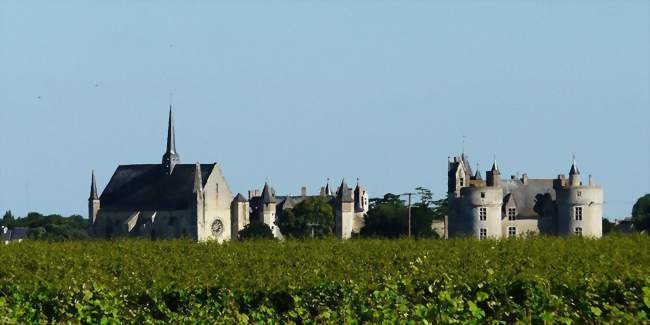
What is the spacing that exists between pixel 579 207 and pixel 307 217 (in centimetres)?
3448

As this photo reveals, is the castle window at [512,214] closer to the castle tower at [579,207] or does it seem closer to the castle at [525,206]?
the castle at [525,206]

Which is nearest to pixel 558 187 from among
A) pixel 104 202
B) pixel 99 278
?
pixel 104 202

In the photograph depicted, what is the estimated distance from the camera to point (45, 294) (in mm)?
31422

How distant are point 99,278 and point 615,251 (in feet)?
38.1

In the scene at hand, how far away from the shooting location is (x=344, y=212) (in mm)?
161625

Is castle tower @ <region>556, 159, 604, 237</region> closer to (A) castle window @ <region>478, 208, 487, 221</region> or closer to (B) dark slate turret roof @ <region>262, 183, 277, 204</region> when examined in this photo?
(A) castle window @ <region>478, 208, 487, 221</region>

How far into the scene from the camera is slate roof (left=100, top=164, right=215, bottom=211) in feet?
525

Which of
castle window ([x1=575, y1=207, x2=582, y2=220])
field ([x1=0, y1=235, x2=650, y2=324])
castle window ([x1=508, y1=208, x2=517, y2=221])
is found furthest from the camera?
castle window ([x1=508, y1=208, x2=517, y2=221])

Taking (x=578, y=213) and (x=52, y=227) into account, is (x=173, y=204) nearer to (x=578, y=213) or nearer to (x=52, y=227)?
(x=52, y=227)

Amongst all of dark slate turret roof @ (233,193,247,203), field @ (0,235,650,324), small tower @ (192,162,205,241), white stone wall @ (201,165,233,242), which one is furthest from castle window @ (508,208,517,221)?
field @ (0,235,650,324)

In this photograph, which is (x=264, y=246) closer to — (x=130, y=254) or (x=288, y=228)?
(x=130, y=254)

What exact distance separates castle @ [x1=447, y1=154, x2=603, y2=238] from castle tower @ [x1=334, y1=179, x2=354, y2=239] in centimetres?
2560

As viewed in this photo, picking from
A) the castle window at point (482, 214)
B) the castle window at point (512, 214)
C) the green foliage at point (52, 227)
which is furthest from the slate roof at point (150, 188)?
the castle window at point (482, 214)

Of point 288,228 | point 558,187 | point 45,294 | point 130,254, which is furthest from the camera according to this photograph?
point 288,228
